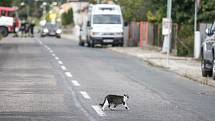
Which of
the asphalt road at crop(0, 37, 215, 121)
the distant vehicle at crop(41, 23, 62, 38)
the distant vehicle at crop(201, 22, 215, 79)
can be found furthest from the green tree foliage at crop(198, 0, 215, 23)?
the distant vehicle at crop(41, 23, 62, 38)

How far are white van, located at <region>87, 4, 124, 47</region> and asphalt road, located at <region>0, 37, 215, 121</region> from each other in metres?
21.7

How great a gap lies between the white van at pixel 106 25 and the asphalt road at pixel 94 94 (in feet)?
71.2

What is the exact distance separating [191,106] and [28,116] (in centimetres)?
369

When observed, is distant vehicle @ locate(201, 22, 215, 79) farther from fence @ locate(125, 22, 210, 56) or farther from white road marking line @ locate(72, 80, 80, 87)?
fence @ locate(125, 22, 210, 56)

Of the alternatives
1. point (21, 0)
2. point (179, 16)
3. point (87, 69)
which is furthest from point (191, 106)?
point (21, 0)

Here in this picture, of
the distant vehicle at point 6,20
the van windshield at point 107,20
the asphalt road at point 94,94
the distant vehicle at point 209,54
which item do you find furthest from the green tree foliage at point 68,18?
the distant vehicle at point 209,54

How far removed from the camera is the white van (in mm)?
47750

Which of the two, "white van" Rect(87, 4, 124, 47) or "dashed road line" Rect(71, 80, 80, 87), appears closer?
"dashed road line" Rect(71, 80, 80, 87)

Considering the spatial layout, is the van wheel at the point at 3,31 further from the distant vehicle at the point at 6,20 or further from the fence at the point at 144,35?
the fence at the point at 144,35

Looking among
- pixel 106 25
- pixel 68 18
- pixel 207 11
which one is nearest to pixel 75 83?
pixel 207 11

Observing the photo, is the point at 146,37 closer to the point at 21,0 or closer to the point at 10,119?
the point at 10,119

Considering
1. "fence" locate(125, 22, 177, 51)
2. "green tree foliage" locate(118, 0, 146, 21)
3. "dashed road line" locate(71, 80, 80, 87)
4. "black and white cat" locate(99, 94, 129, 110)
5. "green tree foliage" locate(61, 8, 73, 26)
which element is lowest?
"green tree foliage" locate(61, 8, 73, 26)

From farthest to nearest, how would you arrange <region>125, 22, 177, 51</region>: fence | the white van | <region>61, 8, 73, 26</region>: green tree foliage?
<region>61, 8, 73, 26</region>: green tree foliage, the white van, <region>125, 22, 177, 51</region>: fence

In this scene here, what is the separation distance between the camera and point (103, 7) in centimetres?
4794
